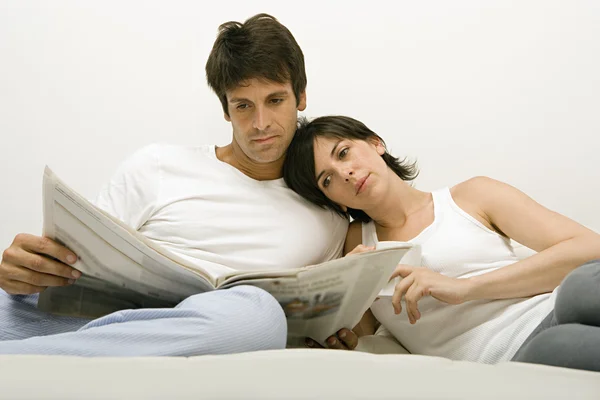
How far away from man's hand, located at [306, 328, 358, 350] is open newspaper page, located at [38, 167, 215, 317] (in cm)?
29

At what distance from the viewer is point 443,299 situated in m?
1.24

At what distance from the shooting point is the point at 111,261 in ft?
3.48

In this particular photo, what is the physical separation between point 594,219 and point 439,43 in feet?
2.20

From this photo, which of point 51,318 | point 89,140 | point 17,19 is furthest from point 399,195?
point 17,19

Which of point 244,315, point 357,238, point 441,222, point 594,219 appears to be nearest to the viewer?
point 244,315

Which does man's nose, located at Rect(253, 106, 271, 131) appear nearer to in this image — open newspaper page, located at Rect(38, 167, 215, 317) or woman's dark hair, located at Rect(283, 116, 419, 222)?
woman's dark hair, located at Rect(283, 116, 419, 222)

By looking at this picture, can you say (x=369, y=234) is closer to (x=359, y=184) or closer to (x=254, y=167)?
(x=359, y=184)

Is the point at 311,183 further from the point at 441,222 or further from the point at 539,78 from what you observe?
the point at 539,78

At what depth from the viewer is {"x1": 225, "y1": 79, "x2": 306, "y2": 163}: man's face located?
58.6 inches

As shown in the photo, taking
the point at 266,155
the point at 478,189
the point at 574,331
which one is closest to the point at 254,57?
the point at 266,155

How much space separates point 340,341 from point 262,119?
0.53m

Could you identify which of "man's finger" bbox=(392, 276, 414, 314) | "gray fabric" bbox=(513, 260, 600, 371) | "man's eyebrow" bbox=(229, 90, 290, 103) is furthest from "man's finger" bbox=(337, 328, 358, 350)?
"man's eyebrow" bbox=(229, 90, 290, 103)

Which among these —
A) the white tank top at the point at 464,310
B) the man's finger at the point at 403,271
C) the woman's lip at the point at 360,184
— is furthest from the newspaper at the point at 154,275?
the woman's lip at the point at 360,184

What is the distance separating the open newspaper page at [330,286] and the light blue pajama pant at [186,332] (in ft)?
0.18
